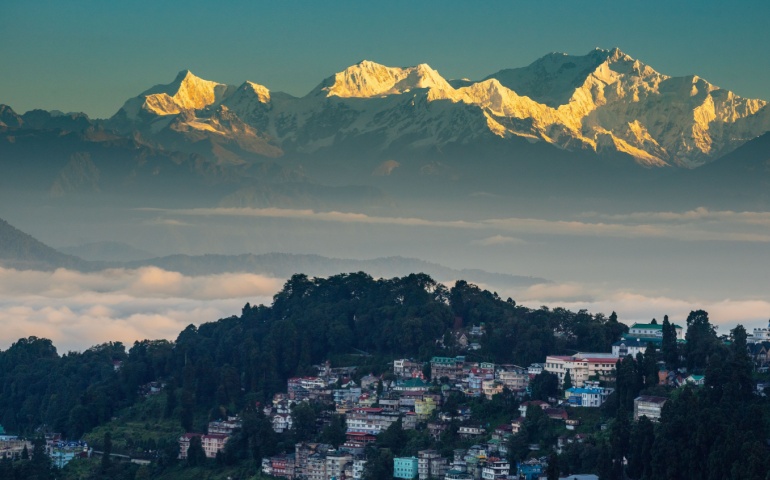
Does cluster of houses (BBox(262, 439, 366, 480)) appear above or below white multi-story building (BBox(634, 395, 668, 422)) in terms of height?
below

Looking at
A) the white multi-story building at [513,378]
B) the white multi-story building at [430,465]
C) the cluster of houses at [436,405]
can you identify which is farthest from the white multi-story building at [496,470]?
the white multi-story building at [513,378]

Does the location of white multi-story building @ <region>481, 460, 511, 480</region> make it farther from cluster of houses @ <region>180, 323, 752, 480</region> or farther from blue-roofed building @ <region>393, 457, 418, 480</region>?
blue-roofed building @ <region>393, 457, 418, 480</region>

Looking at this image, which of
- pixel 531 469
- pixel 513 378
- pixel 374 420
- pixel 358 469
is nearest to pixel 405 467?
pixel 358 469

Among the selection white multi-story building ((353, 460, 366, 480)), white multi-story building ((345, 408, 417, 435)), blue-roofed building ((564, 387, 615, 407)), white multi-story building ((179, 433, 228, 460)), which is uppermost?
blue-roofed building ((564, 387, 615, 407))

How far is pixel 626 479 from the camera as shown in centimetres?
7775

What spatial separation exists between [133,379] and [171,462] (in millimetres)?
15083

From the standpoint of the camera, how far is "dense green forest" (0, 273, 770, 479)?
77.4 m

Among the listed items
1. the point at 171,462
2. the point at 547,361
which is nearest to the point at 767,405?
the point at 547,361

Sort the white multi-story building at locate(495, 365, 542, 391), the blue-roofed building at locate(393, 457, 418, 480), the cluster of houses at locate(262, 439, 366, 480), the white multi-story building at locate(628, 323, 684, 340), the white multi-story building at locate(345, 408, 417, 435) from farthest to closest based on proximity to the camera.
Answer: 1. the white multi-story building at locate(628, 323, 684, 340)
2. the white multi-story building at locate(495, 365, 542, 391)
3. the white multi-story building at locate(345, 408, 417, 435)
4. the cluster of houses at locate(262, 439, 366, 480)
5. the blue-roofed building at locate(393, 457, 418, 480)

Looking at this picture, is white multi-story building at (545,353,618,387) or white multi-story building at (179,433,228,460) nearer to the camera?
white multi-story building at (545,353,618,387)

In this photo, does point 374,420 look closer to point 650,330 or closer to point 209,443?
point 209,443

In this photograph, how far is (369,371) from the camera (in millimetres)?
101562

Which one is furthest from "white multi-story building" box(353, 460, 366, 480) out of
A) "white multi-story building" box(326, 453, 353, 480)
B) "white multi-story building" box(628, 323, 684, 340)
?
"white multi-story building" box(628, 323, 684, 340)

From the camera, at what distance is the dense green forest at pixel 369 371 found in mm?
77438
